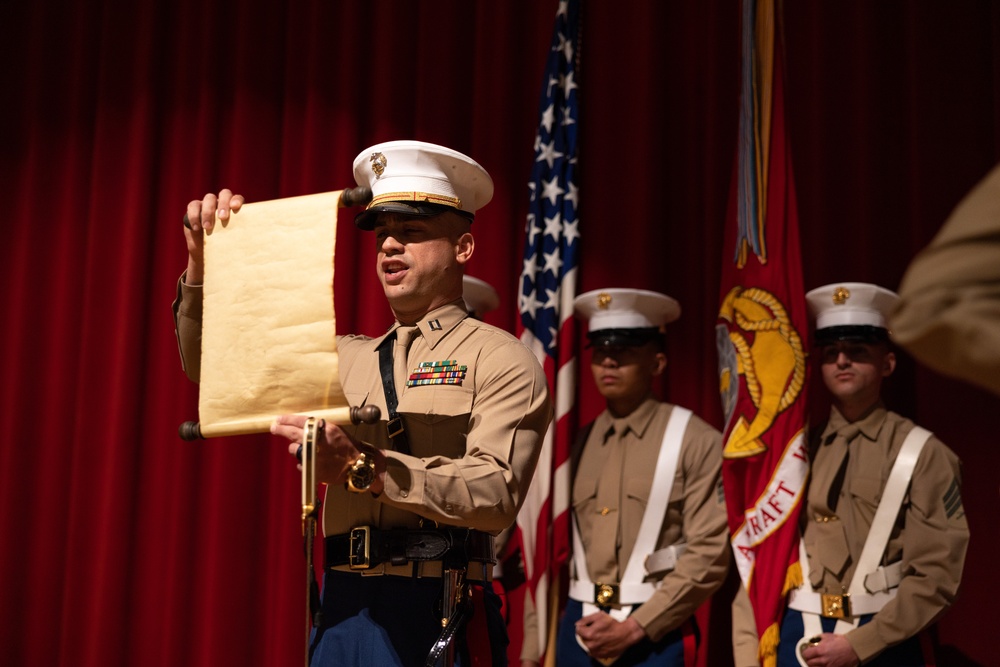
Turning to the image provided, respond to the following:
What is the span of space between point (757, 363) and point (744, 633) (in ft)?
2.72

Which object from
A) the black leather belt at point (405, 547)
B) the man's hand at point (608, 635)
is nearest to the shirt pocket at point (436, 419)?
the black leather belt at point (405, 547)

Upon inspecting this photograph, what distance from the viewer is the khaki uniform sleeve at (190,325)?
195cm

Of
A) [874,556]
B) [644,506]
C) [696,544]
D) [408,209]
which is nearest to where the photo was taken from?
[408,209]

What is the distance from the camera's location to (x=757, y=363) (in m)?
3.17

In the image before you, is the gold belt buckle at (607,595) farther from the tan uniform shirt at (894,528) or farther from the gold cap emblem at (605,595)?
the tan uniform shirt at (894,528)

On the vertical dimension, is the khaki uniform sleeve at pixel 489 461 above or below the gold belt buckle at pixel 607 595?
above

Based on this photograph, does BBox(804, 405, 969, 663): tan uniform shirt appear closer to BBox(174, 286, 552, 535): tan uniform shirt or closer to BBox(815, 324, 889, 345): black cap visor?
BBox(815, 324, 889, 345): black cap visor

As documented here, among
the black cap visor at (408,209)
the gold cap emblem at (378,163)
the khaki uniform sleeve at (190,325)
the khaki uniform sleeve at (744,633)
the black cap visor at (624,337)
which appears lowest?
the khaki uniform sleeve at (744,633)

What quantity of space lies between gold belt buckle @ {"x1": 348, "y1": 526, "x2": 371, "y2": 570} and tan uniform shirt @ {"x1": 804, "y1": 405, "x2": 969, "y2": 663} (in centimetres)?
166

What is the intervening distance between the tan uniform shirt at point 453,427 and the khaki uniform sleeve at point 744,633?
158 centimetres

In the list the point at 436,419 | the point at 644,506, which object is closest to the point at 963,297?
the point at 436,419

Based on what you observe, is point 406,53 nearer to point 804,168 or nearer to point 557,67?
point 557,67

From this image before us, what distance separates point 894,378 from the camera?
136 inches

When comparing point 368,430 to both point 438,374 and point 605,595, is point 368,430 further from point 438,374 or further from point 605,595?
point 605,595
